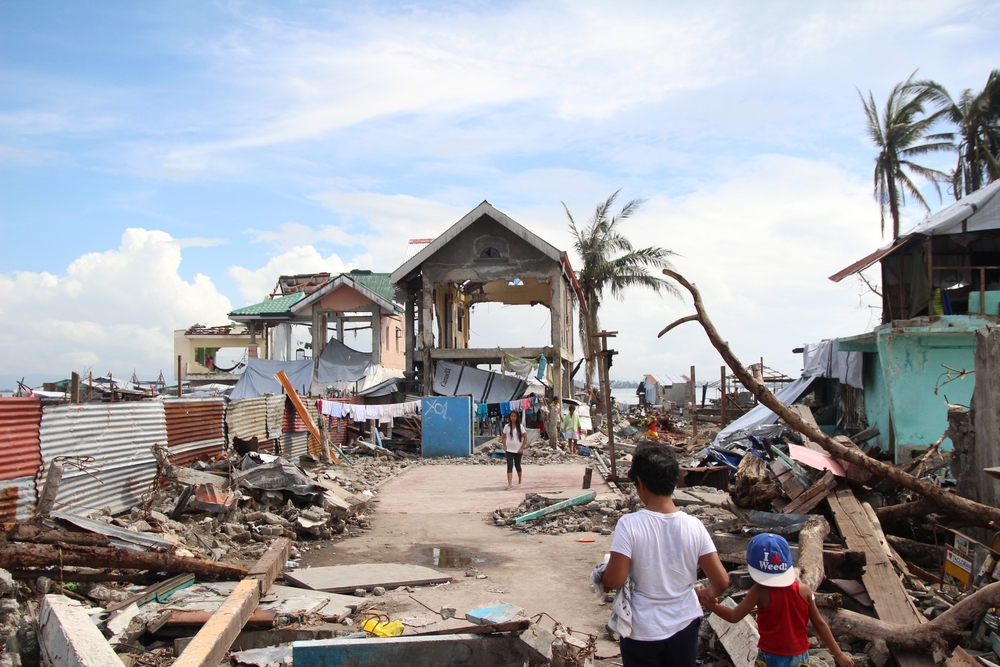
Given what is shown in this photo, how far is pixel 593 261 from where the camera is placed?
3369cm

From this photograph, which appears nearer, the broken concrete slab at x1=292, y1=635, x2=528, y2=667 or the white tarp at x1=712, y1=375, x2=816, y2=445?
the broken concrete slab at x1=292, y1=635, x2=528, y2=667

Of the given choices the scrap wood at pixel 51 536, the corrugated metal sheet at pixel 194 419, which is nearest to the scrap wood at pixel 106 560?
the scrap wood at pixel 51 536

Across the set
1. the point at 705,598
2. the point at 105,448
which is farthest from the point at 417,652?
the point at 105,448

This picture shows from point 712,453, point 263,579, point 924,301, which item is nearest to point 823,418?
point 924,301

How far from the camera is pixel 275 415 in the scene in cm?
1549

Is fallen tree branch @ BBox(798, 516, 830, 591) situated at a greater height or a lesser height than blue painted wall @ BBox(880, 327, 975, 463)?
lesser

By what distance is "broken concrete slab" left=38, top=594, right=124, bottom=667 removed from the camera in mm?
4430

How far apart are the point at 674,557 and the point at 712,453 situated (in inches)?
463

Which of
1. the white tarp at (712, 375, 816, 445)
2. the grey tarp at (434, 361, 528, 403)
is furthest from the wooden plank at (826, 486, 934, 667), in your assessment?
the grey tarp at (434, 361, 528, 403)

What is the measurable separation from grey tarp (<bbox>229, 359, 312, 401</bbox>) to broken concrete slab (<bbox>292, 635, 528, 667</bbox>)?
785 inches

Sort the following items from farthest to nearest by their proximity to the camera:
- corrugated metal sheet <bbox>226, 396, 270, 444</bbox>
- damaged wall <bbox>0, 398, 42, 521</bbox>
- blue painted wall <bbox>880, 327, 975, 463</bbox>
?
blue painted wall <bbox>880, 327, 975, 463</bbox>
corrugated metal sheet <bbox>226, 396, 270, 444</bbox>
damaged wall <bbox>0, 398, 42, 521</bbox>

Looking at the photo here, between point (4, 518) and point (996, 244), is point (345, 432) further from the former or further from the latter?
point (996, 244)

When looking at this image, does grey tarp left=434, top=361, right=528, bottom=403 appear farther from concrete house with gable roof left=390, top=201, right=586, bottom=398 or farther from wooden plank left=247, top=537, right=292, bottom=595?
wooden plank left=247, top=537, right=292, bottom=595

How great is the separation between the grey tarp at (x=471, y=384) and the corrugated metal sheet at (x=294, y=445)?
6781 mm
